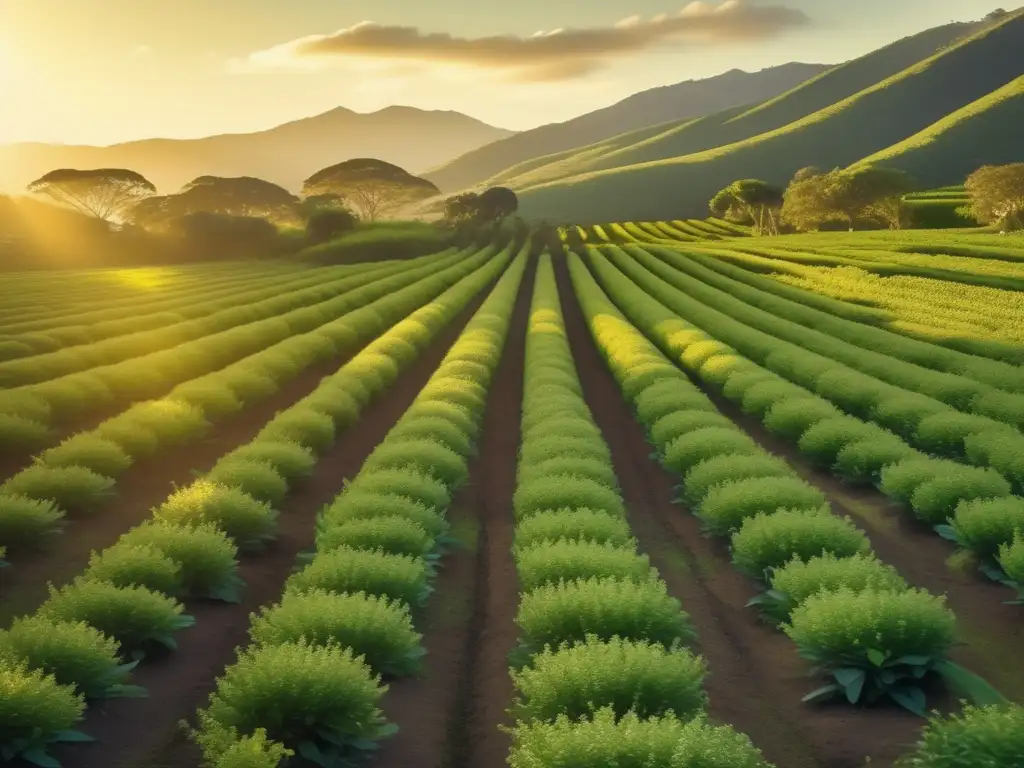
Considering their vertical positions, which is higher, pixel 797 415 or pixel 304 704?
pixel 304 704

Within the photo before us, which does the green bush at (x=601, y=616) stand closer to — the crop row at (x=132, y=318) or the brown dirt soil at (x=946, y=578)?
the brown dirt soil at (x=946, y=578)

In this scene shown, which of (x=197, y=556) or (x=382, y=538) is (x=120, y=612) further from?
(x=382, y=538)

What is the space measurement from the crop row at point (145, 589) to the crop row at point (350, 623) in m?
0.13

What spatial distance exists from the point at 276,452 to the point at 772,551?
7.74m

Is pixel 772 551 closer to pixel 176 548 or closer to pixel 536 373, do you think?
pixel 176 548

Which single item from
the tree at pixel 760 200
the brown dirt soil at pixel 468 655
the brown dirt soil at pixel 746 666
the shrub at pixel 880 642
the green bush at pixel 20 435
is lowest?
the brown dirt soil at pixel 746 666

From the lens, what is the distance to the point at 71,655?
6809mm

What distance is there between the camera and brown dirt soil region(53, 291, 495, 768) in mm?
6469

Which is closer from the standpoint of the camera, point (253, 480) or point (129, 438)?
point (253, 480)

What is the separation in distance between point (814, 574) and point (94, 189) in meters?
94.7

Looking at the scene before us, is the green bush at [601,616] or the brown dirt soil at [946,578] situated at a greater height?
the green bush at [601,616]

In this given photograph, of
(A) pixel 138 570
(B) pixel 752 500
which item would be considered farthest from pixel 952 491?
(A) pixel 138 570

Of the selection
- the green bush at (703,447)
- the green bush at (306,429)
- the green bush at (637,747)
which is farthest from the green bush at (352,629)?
the green bush at (306,429)

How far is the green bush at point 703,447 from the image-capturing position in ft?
42.1
